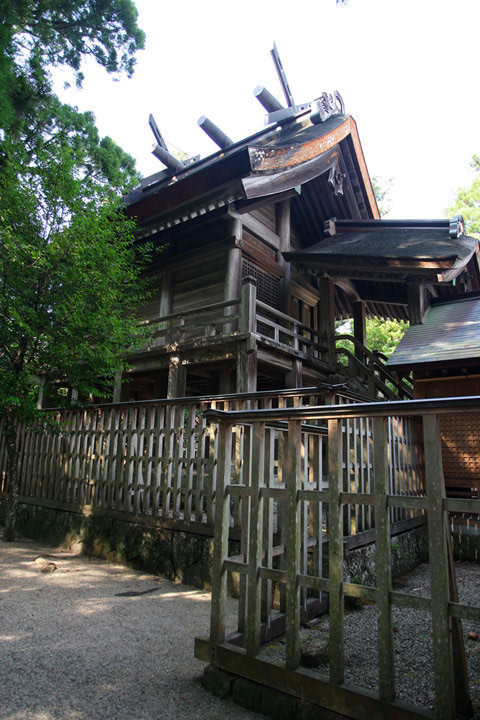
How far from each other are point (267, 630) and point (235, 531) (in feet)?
6.27

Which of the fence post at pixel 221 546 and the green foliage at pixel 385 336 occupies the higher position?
the green foliage at pixel 385 336

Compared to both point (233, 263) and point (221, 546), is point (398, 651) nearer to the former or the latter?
point (221, 546)

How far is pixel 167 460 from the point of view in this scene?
5934 millimetres

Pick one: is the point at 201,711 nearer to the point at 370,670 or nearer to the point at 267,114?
the point at 370,670

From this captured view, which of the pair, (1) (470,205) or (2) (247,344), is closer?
(2) (247,344)

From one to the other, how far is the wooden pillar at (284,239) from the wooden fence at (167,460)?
19.9 ft

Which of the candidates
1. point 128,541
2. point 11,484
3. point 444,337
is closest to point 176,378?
point 11,484

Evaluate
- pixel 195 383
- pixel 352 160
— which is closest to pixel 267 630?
pixel 195 383

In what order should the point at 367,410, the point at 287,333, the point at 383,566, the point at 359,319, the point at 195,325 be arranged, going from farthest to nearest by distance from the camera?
the point at 359,319 → the point at 287,333 → the point at 195,325 → the point at 367,410 → the point at 383,566

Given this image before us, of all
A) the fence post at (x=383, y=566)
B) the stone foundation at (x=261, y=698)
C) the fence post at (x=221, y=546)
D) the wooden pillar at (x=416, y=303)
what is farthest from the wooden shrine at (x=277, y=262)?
the fence post at (x=383, y=566)

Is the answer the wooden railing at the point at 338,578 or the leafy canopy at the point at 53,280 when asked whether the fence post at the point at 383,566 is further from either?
the leafy canopy at the point at 53,280

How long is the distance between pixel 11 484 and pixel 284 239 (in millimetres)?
9522

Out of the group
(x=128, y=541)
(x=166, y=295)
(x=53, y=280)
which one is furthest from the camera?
(x=166, y=295)

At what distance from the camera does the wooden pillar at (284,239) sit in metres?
12.8
